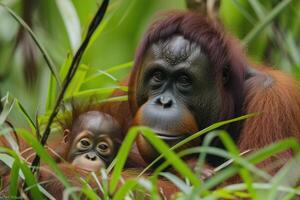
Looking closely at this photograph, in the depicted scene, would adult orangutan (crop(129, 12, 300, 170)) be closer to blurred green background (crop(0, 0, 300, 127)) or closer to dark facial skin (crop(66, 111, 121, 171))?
dark facial skin (crop(66, 111, 121, 171))

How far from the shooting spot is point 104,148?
397 centimetres

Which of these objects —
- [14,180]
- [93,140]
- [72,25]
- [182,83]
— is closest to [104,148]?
[93,140]

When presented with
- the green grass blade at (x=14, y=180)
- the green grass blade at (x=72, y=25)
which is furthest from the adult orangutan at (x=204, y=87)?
the green grass blade at (x=14, y=180)

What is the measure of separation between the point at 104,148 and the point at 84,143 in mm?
96

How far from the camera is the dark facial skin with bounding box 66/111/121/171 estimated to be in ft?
12.8

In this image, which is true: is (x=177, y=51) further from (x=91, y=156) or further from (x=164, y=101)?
(x=91, y=156)

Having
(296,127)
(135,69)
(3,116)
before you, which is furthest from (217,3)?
(3,116)

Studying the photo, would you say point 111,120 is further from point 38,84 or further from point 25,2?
point 25,2

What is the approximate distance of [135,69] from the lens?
420 cm

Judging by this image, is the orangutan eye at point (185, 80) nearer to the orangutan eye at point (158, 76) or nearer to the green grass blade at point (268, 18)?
the orangutan eye at point (158, 76)

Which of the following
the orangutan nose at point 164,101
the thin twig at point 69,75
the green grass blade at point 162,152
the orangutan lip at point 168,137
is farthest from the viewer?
the orangutan nose at point 164,101

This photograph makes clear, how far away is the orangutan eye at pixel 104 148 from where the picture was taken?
396cm

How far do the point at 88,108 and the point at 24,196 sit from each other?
149 cm

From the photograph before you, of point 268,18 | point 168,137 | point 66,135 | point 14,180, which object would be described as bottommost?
point 66,135
